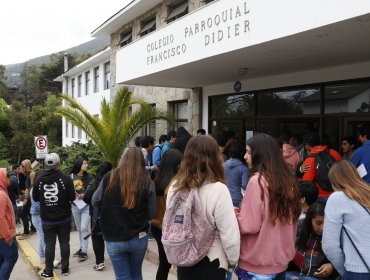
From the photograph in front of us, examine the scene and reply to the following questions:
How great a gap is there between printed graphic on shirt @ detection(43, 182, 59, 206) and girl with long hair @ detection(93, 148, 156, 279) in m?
1.76

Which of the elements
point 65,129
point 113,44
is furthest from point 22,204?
point 65,129

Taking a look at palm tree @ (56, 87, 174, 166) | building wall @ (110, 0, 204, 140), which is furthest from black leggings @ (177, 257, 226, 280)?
building wall @ (110, 0, 204, 140)

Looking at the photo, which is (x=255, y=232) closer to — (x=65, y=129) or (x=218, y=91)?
(x=218, y=91)

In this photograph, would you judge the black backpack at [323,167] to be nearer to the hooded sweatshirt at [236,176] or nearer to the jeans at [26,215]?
the hooded sweatshirt at [236,176]

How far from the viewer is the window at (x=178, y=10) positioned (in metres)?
11.1

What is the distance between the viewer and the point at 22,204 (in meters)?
9.15

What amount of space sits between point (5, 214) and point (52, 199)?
78cm

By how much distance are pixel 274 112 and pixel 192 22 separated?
10.5 feet

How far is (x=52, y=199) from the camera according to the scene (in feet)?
17.0

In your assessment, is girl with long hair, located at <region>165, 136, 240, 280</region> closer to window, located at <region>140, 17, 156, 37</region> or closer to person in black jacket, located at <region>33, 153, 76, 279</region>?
person in black jacket, located at <region>33, 153, 76, 279</region>

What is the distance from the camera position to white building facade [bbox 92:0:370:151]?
15.8 feet

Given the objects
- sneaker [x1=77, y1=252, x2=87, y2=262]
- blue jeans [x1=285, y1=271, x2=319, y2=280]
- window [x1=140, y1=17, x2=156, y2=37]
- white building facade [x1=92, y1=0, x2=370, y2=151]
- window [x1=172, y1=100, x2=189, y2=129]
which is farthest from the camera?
window [x1=140, y1=17, x2=156, y2=37]

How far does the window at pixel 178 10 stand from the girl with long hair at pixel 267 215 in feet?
29.8

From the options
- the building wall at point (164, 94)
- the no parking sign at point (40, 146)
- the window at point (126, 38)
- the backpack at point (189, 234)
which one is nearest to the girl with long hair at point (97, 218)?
the backpack at point (189, 234)
